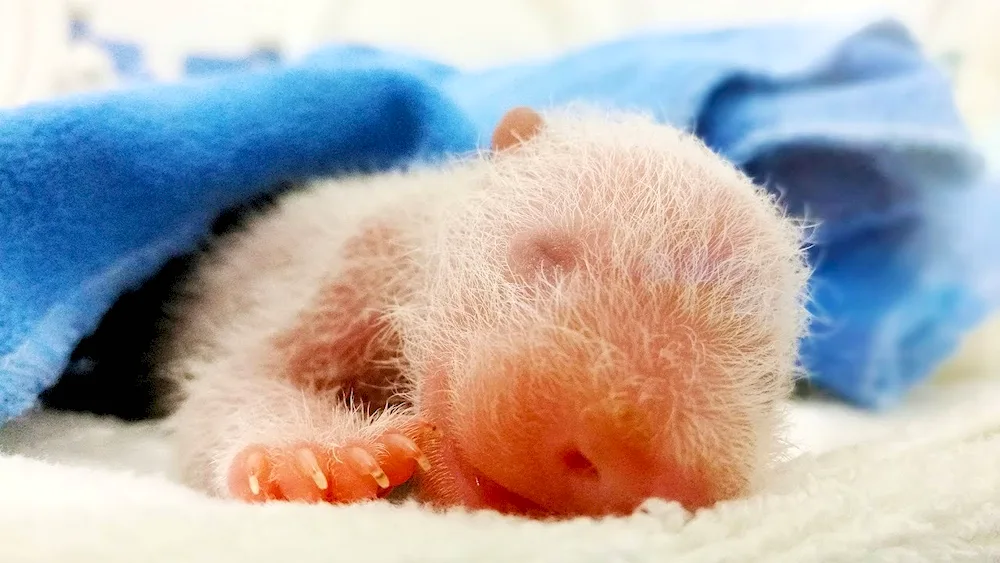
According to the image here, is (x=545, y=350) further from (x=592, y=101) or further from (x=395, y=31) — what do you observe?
(x=395, y=31)

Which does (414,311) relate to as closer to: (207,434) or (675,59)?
(207,434)

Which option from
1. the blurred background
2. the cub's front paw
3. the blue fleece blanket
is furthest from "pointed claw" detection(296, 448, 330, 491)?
the blurred background

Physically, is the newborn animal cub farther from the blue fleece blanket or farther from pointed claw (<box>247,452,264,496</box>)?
the blue fleece blanket

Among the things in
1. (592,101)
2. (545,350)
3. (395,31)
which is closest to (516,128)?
(545,350)

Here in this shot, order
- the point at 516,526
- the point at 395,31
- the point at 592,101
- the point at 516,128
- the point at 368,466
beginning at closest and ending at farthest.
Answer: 1. the point at 516,526
2. the point at 368,466
3. the point at 516,128
4. the point at 592,101
5. the point at 395,31

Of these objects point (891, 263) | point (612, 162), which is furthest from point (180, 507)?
point (891, 263)

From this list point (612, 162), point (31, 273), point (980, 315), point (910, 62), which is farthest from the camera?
point (910, 62)
